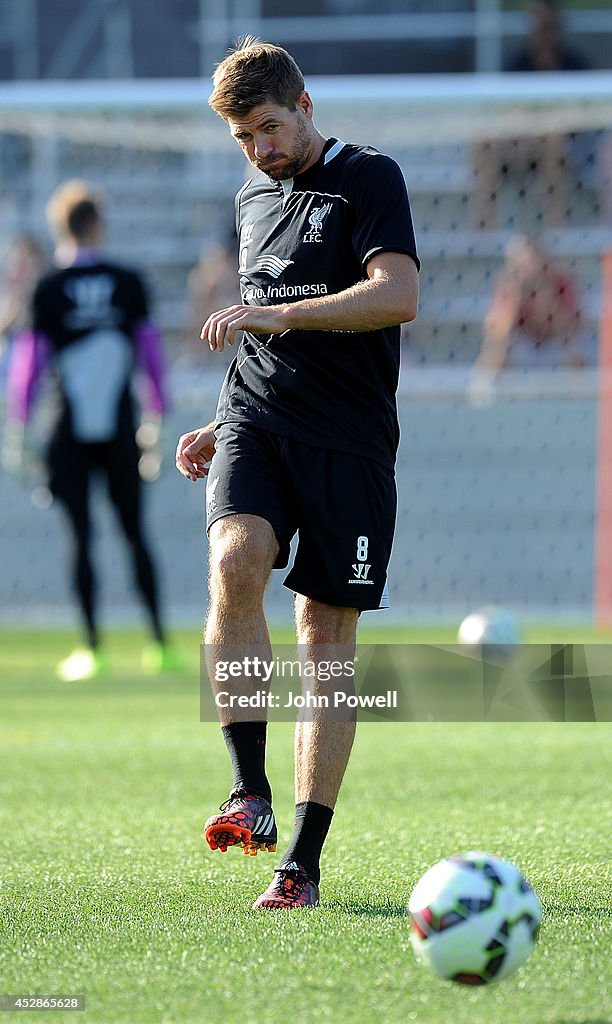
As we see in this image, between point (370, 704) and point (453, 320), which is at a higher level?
point (453, 320)

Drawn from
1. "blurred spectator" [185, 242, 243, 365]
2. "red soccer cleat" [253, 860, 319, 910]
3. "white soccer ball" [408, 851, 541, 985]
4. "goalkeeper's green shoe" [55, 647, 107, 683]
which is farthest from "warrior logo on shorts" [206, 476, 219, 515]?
"blurred spectator" [185, 242, 243, 365]

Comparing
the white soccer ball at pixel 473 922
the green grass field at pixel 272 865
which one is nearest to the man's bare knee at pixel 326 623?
the green grass field at pixel 272 865

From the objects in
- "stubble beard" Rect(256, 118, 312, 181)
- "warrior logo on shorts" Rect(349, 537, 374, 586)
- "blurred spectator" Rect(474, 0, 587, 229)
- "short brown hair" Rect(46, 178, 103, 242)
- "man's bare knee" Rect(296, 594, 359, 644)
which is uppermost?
"blurred spectator" Rect(474, 0, 587, 229)

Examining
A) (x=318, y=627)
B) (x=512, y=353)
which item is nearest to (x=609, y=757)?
(x=318, y=627)

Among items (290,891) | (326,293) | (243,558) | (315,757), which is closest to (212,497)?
(243,558)

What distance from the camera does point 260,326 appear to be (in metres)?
3.57

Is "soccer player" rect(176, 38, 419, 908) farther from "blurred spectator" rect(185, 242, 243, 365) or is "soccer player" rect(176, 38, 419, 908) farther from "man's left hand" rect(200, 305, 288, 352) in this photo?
"blurred spectator" rect(185, 242, 243, 365)

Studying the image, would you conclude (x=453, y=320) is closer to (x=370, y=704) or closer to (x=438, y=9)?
(x=438, y=9)

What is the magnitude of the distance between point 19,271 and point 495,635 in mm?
6057

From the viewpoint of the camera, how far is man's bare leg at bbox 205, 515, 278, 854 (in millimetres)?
3557

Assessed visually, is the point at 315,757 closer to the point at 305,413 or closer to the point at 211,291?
the point at 305,413

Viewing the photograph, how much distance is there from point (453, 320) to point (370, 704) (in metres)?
7.11

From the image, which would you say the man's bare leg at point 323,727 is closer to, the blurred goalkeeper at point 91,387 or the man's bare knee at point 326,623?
the man's bare knee at point 326,623

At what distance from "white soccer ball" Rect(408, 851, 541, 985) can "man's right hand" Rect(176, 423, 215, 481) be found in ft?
4.81
